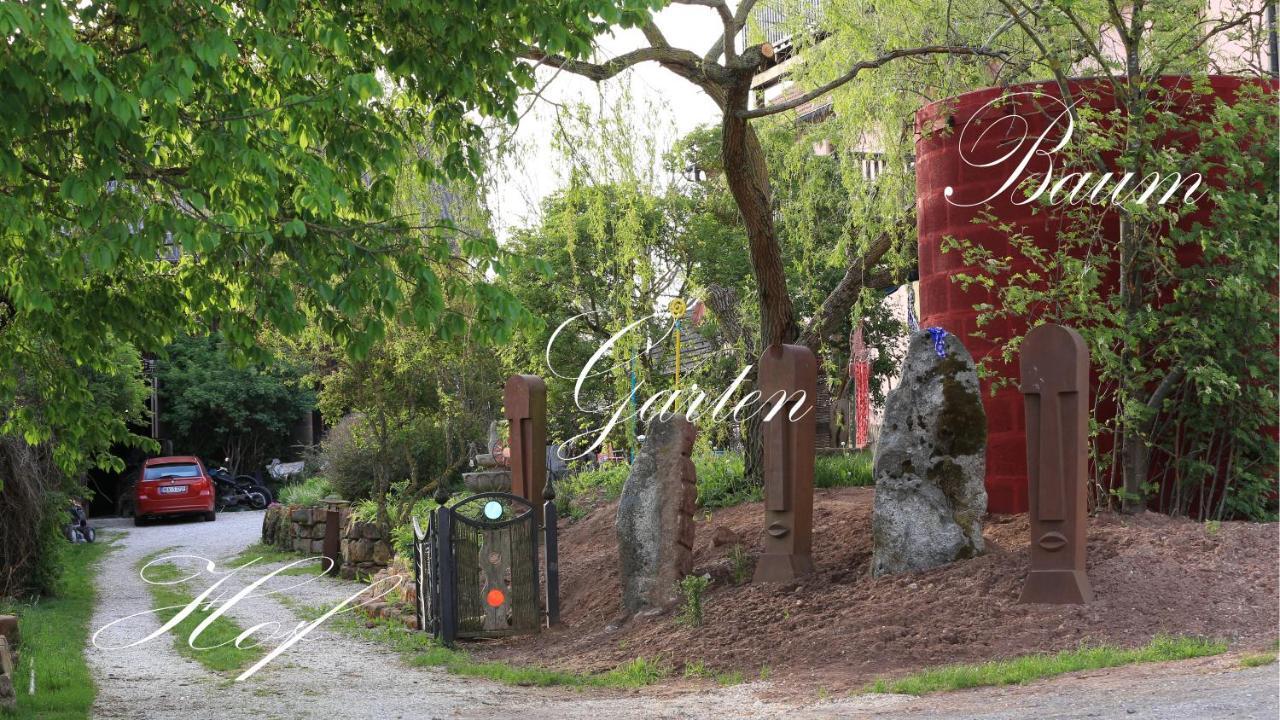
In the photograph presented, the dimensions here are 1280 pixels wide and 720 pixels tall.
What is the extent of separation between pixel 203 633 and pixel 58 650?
4.62ft

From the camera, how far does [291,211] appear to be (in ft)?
27.7

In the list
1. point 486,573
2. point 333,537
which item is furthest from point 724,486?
point 333,537

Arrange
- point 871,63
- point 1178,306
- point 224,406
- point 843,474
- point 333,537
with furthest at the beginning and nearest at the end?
point 224,406 < point 333,537 < point 843,474 < point 871,63 < point 1178,306

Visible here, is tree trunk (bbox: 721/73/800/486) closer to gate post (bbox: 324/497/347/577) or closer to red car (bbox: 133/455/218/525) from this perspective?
gate post (bbox: 324/497/347/577)

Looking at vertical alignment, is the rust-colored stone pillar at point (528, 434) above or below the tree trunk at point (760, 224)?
below

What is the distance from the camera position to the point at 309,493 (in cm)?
2452

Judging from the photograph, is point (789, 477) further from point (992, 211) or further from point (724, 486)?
point (724, 486)

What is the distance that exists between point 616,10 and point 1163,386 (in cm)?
604

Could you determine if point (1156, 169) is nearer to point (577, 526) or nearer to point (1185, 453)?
point (1185, 453)

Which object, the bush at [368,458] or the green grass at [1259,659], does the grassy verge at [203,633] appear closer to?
the bush at [368,458]

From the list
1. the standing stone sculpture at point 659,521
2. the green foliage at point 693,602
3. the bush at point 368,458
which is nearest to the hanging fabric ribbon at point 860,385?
the bush at point 368,458

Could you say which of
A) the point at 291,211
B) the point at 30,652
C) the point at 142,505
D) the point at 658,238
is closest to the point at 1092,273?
the point at 291,211

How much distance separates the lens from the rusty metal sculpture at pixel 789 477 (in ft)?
38.2

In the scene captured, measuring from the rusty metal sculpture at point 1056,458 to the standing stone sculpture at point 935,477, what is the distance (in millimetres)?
623
